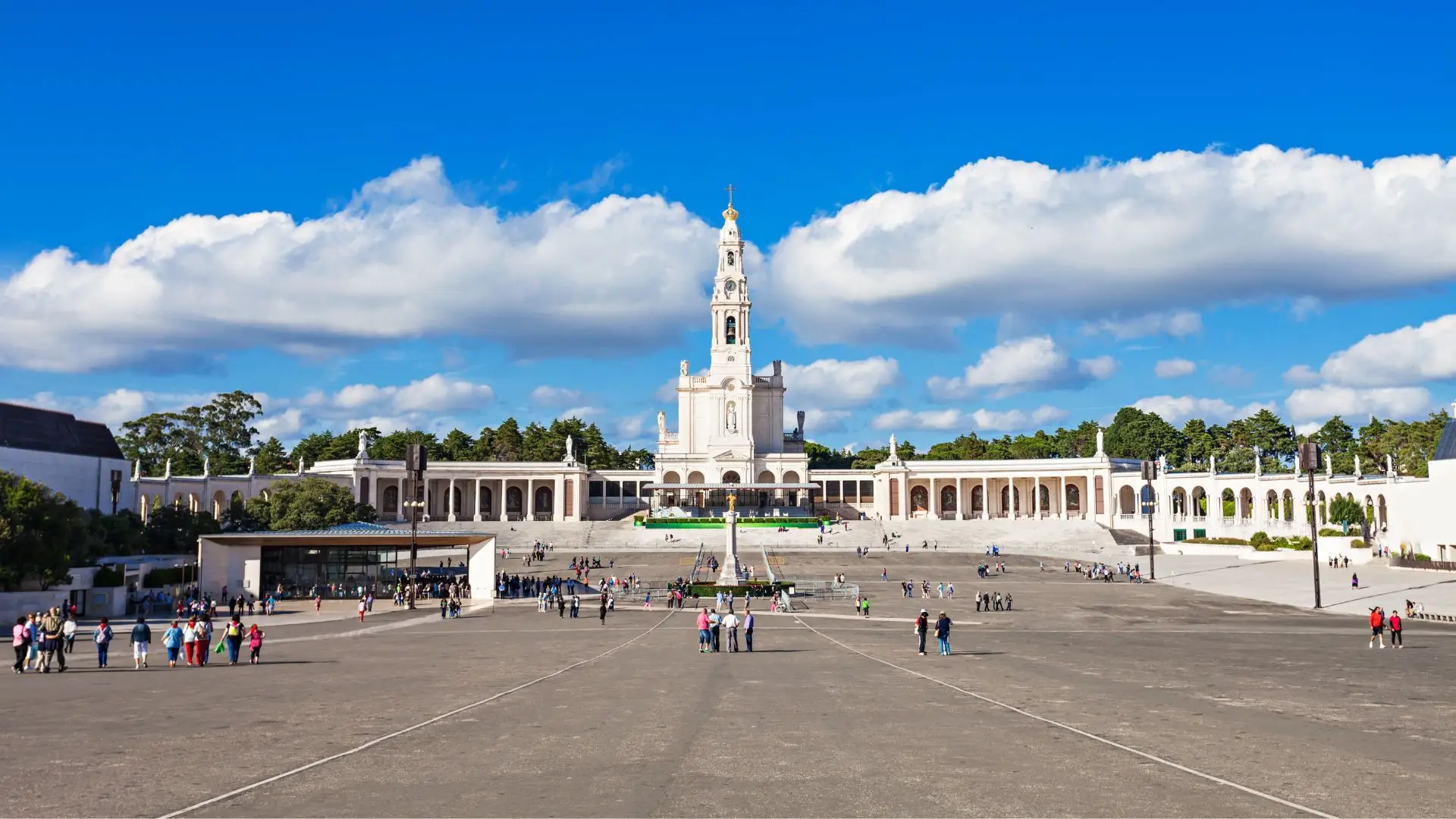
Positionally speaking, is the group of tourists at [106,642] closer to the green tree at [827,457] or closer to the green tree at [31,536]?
the green tree at [31,536]

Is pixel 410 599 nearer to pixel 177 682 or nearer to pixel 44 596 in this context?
pixel 44 596

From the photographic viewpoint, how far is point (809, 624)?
3962cm

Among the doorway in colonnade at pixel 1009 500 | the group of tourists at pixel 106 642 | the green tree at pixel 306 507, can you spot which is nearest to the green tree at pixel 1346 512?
the doorway in colonnade at pixel 1009 500

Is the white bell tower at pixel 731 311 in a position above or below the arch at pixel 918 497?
above

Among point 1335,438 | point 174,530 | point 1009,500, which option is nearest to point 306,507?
point 174,530

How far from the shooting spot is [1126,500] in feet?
371

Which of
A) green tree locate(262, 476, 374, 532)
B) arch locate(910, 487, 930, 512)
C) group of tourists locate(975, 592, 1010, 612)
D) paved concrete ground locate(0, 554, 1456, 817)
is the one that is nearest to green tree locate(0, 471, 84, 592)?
paved concrete ground locate(0, 554, 1456, 817)

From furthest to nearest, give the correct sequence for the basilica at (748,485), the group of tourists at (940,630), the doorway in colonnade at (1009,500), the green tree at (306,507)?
the doorway in colonnade at (1009,500) → the basilica at (748,485) → the green tree at (306,507) → the group of tourists at (940,630)

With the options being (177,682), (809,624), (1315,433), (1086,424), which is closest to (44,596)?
(177,682)

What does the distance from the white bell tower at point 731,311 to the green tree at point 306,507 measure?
163 ft

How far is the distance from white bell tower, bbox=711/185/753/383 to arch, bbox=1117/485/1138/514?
41.3 meters

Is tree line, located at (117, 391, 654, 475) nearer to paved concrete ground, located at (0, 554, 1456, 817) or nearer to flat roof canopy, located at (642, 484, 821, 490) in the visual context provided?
flat roof canopy, located at (642, 484, 821, 490)

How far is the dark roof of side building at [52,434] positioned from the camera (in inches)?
2778

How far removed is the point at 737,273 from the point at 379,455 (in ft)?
159
